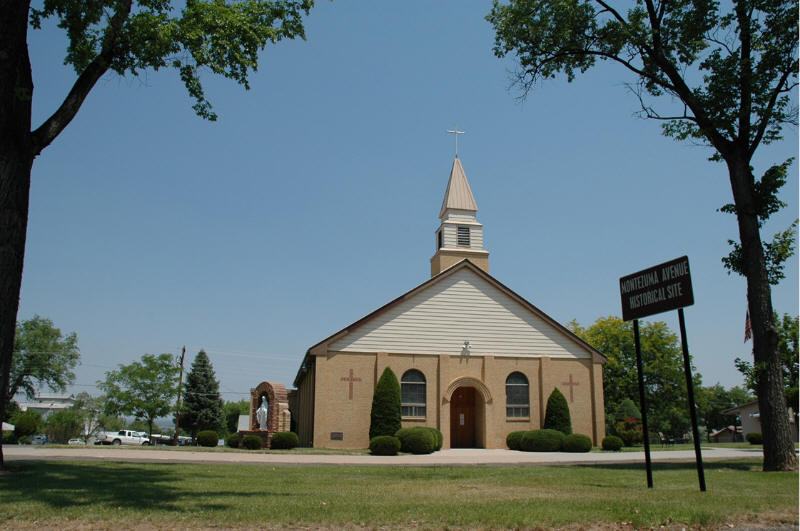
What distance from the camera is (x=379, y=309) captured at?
31.4 meters

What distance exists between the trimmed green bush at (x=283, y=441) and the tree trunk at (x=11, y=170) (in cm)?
1710

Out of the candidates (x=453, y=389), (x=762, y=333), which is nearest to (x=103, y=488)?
(x=762, y=333)

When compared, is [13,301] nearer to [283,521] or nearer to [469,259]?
[283,521]

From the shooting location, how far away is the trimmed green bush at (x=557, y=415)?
1236 inches

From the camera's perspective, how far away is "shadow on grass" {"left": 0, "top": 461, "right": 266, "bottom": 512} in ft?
29.3

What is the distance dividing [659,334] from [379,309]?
40942 millimetres

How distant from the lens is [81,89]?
1277 centimetres

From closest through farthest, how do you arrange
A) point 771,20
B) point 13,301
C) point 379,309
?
point 13,301 < point 771,20 < point 379,309

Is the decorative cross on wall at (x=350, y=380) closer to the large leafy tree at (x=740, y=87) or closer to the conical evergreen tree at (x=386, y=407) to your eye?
the conical evergreen tree at (x=386, y=407)

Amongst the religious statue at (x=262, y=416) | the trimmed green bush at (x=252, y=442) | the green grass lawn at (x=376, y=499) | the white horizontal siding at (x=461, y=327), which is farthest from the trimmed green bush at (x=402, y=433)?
the green grass lawn at (x=376, y=499)

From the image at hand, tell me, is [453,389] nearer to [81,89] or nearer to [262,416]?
[262,416]

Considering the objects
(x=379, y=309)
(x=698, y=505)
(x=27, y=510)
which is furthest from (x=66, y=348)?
(x=698, y=505)

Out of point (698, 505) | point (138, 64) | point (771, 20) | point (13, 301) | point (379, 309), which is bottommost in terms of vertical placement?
point (698, 505)

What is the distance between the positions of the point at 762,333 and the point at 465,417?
19.4 metres
